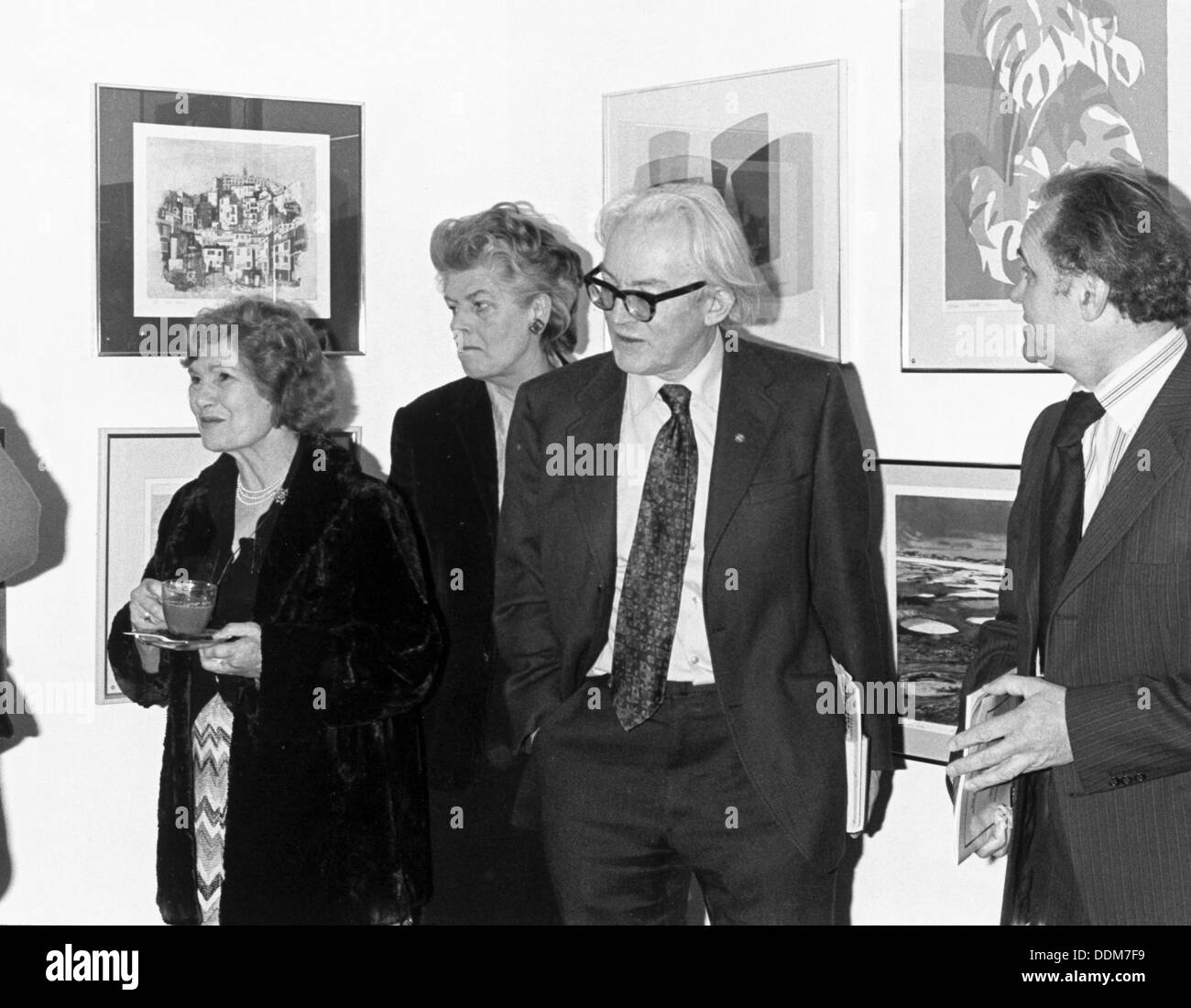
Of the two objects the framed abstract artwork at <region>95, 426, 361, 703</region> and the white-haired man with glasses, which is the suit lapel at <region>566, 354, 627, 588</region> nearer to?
the white-haired man with glasses

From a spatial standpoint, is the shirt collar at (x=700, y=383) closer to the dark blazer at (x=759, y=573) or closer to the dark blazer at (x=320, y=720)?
the dark blazer at (x=759, y=573)

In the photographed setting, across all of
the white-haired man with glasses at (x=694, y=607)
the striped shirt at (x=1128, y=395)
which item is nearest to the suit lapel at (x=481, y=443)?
the white-haired man with glasses at (x=694, y=607)

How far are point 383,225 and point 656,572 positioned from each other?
2.06 meters

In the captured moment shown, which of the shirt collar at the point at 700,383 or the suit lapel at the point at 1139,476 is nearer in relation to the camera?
the suit lapel at the point at 1139,476

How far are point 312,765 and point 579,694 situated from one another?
2.22 ft

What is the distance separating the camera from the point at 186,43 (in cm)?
400

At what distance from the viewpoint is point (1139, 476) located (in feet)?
7.36

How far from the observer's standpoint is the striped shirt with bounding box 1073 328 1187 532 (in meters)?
2.32

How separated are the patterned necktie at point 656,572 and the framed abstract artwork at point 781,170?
1.05 m

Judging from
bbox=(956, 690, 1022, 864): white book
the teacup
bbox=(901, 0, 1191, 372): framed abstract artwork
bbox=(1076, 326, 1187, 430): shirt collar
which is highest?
bbox=(901, 0, 1191, 372): framed abstract artwork

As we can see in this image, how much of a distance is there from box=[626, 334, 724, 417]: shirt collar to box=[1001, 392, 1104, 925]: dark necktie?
63 cm

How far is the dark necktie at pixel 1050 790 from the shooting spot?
2355 mm

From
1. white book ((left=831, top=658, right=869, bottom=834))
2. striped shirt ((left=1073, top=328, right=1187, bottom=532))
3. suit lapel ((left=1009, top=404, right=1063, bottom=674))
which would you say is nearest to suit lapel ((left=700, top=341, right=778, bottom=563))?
white book ((left=831, top=658, right=869, bottom=834))

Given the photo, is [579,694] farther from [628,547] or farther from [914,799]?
[914,799]
